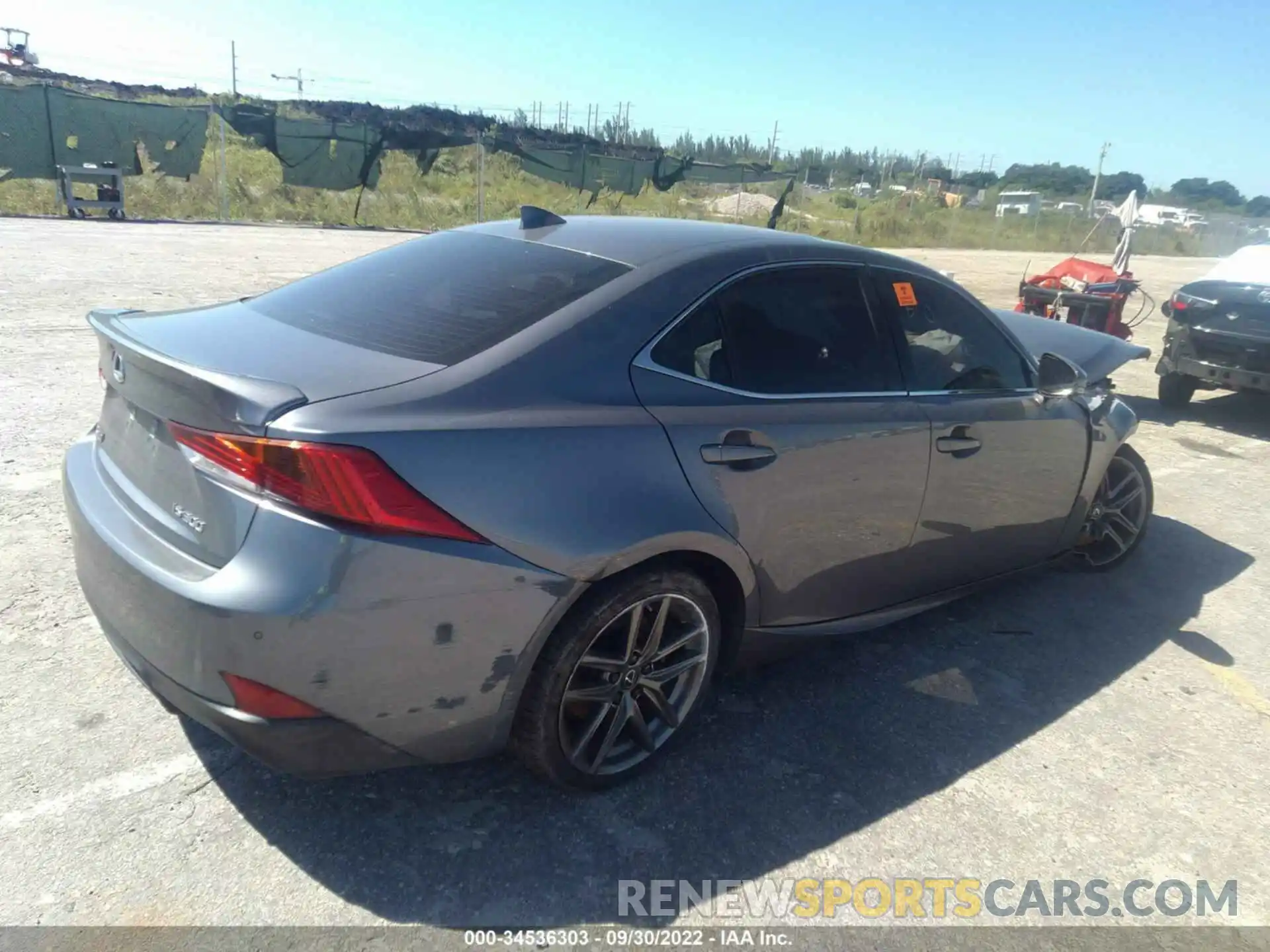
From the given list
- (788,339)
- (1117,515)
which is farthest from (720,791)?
(1117,515)

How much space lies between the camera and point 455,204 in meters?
25.3

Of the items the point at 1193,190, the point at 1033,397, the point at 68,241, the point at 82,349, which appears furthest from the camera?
the point at 1193,190

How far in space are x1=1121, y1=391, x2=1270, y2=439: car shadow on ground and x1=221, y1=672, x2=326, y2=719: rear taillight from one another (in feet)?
27.7

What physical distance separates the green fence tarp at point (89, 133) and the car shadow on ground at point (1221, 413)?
19.3m

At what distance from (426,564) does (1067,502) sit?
129 inches

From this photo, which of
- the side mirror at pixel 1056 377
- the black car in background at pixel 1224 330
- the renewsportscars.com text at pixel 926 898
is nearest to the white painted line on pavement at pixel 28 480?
the renewsportscars.com text at pixel 926 898

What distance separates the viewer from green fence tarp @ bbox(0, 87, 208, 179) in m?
17.9

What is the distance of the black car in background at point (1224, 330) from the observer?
797 centimetres

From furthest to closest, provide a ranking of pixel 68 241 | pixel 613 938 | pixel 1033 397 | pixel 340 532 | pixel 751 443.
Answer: pixel 68 241 < pixel 1033 397 < pixel 751 443 < pixel 613 938 < pixel 340 532

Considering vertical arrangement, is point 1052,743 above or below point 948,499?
below

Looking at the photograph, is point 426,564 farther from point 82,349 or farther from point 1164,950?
point 82,349

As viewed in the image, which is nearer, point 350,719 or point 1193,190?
point 350,719

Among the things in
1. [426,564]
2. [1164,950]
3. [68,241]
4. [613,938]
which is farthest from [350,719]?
[68,241]

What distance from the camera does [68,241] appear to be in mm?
14023
